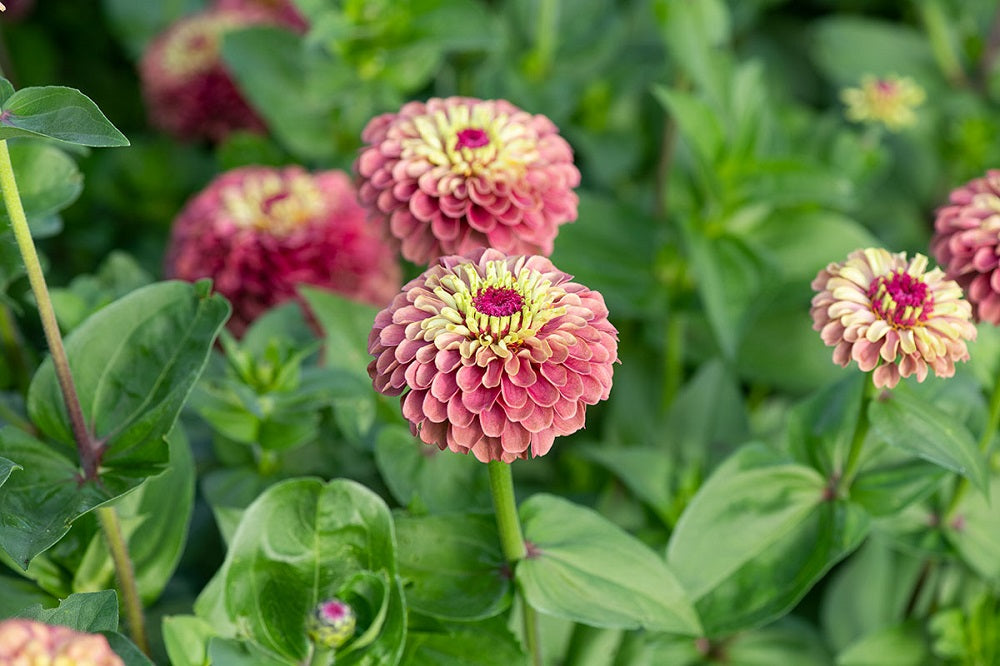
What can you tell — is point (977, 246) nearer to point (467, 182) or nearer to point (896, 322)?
point (896, 322)

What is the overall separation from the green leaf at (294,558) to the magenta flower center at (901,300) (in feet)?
1.10

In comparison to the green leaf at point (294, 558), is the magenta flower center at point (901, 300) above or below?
above

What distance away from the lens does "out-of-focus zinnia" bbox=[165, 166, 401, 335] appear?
3.18 feet

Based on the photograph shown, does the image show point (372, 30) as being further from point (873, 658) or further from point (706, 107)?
point (873, 658)

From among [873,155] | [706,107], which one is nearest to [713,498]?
[706,107]

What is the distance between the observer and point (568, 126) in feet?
4.14

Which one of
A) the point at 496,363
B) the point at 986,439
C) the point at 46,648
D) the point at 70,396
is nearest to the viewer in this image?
the point at 46,648

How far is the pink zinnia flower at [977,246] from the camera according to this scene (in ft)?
2.20

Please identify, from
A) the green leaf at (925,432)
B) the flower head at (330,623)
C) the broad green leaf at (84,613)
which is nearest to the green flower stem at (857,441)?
the green leaf at (925,432)

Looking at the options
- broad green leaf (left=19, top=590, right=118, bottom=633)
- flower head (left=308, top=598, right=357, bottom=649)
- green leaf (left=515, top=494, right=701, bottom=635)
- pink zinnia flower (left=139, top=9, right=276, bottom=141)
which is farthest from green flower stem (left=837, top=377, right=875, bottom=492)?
pink zinnia flower (left=139, top=9, right=276, bottom=141)

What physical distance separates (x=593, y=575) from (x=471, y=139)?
30 cm

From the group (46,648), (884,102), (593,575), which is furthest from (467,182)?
(884,102)

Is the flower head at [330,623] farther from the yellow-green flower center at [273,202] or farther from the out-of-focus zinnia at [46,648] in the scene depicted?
the yellow-green flower center at [273,202]

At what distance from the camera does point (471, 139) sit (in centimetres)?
71
